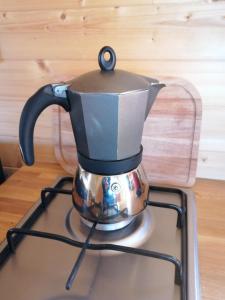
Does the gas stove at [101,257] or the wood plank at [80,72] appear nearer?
the gas stove at [101,257]

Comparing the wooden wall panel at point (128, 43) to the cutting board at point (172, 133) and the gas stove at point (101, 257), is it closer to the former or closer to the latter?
the cutting board at point (172, 133)

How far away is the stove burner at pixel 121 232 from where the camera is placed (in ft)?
1.73

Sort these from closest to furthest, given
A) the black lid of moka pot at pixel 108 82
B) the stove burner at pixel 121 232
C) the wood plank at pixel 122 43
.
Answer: the black lid of moka pot at pixel 108 82
the stove burner at pixel 121 232
the wood plank at pixel 122 43

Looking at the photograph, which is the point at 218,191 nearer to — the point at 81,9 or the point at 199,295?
the point at 199,295

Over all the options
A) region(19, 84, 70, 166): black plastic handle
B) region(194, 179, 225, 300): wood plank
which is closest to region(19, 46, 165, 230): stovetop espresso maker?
region(19, 84, 70, 166): black plastic handle

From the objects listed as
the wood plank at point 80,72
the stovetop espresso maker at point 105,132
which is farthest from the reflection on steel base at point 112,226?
the wood plank at point 80,72

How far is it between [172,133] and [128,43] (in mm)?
259

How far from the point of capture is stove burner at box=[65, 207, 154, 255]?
1.73 ft

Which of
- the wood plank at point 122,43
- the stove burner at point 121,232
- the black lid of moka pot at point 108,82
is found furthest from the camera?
the wood plank at point 122,43

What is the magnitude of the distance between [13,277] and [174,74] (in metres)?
0.58

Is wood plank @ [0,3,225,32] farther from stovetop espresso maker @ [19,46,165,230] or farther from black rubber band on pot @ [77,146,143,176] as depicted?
black rubber band on pot @ [77,146,143,176]

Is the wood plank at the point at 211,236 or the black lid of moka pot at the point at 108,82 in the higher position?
the black lid of moka pot at the point at 108,82

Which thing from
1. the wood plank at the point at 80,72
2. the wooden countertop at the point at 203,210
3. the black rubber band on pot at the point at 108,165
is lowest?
the wooden countertop at the point at 203,210

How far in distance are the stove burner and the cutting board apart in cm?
17
